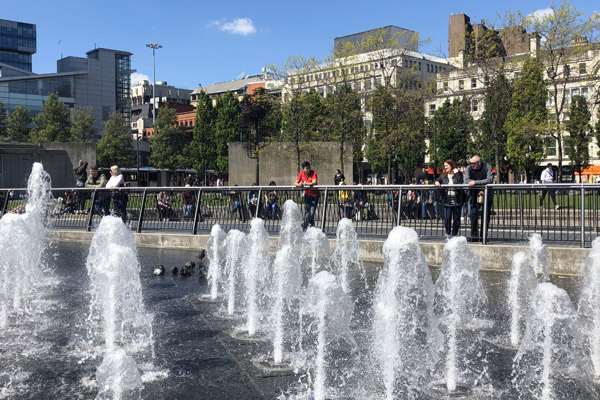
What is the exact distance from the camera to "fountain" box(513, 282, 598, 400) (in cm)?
429

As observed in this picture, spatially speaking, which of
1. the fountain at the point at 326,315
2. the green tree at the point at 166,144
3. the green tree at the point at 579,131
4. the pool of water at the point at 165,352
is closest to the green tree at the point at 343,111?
the pool of water at the point at 165,352

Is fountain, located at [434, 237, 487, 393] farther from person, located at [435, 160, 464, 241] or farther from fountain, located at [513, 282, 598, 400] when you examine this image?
person, located at [435, 160, 464, 241]

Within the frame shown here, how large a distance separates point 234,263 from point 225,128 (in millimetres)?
75162

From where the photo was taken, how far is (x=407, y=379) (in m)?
4.83

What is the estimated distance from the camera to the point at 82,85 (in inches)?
4129

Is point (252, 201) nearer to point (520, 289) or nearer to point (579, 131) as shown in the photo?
point (520, 289)

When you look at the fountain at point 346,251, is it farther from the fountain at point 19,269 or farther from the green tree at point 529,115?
the green tree at point 529,115

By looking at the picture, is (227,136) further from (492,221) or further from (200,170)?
(492,221)

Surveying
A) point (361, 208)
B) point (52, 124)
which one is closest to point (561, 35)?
point (361, 208)

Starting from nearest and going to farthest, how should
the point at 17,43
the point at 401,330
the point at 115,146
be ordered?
1. the point at 401,330
2. the point at 115,146
3. the point at 17,43

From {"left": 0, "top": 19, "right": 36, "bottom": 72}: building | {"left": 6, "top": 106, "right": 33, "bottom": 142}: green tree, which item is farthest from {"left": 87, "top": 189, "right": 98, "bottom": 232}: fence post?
{"left": 0, "top": 19, "right": 36, "bottom": 72}: building

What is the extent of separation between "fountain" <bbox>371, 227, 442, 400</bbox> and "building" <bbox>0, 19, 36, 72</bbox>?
476 ft

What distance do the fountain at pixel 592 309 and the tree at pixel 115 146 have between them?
71708mm

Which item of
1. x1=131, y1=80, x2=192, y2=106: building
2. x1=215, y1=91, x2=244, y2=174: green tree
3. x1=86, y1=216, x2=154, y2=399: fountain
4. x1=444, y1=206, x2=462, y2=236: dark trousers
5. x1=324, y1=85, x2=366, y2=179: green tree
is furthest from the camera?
x1=131, y1=80, x2=192, y2=106: building
